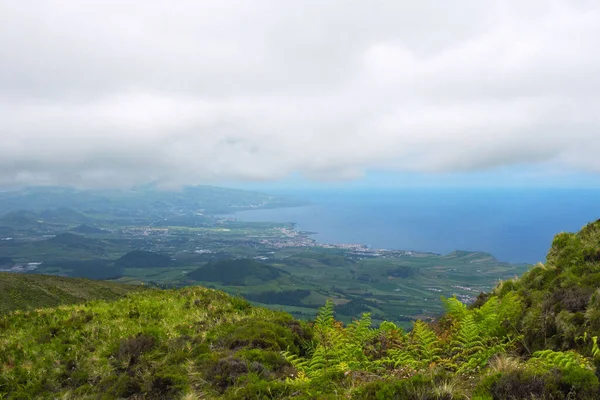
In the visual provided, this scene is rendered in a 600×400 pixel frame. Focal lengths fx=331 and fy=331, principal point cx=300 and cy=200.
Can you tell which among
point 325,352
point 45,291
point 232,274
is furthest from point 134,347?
point 232,274

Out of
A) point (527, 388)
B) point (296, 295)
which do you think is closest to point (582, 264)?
point (527, 388)

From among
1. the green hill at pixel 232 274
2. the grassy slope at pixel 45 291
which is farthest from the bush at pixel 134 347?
the green hill at pixel 232 274

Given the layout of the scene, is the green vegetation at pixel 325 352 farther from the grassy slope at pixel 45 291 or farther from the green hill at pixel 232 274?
the green hill at pixel 232 274

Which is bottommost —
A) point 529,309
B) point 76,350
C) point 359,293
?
point 359,293

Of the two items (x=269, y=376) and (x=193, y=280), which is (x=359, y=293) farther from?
(x=269, y=376)

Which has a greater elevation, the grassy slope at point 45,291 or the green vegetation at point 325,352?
the green vegetation at point 325,352

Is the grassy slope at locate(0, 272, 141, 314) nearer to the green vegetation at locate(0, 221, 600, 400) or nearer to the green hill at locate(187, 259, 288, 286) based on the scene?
the green vegetation at locate(0, 221, 600, 400)
